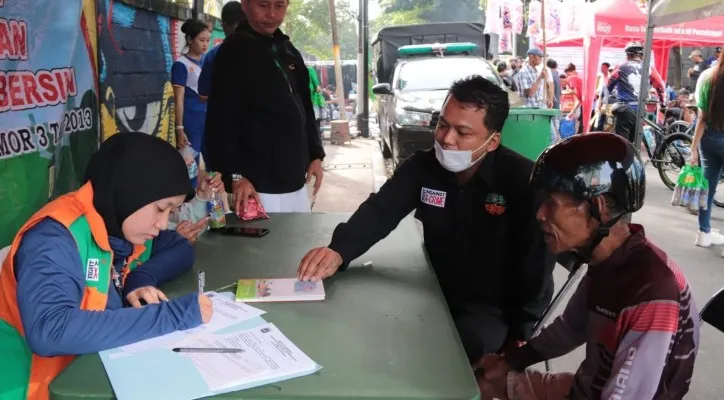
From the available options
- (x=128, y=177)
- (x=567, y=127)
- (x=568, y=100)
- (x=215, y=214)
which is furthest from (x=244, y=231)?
(x=568, y=100)

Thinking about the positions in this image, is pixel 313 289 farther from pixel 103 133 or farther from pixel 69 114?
pixel 103 133

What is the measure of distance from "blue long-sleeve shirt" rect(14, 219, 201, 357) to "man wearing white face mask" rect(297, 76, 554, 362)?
0.68 m

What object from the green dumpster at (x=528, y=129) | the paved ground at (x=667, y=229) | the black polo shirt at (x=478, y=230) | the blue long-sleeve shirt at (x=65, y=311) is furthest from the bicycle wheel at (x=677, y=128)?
the blue long-sleeve shirt at (x=65, y=311)

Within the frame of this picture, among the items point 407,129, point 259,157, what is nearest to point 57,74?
point 259,157

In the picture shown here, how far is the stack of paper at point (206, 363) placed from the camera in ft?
3.58

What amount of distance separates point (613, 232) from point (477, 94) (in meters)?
0.64

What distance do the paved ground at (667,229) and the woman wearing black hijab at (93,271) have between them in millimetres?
2151

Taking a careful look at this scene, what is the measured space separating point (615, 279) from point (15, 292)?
4.38 feet

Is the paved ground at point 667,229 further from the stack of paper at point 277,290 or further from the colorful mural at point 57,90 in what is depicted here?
the colorful mural at point 57,90

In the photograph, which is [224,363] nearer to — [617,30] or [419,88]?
[419,88]

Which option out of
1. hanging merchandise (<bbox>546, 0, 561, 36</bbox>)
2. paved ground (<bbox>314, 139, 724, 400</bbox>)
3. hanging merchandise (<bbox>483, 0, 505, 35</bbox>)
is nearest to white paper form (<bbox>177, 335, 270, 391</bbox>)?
paved ground (<bbox>314, 139, 724, 400</bbox>)

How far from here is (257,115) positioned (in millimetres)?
2602

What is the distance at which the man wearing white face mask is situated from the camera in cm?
192

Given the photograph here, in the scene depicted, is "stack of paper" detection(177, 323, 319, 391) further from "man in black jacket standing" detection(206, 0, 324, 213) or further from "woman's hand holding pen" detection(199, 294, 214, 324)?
"man in black jacket standing" detection(206, 0, 324, 213)
